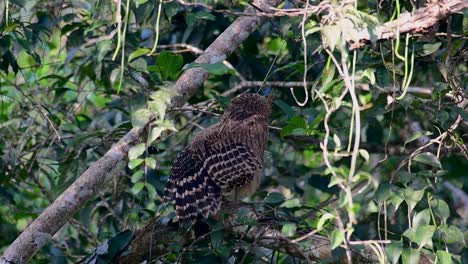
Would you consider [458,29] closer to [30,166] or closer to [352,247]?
[352,247]

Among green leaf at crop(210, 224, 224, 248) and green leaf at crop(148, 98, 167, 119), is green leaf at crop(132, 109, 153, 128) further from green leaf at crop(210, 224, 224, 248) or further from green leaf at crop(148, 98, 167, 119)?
green leaf at crop(210, 224, 224, 248)

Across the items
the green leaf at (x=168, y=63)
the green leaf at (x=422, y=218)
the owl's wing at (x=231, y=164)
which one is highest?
the green leaf at (x=168, y=63)

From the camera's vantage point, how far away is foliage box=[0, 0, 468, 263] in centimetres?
472

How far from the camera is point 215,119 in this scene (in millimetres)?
6676

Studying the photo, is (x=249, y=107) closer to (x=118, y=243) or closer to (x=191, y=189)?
(x=191, y=189)

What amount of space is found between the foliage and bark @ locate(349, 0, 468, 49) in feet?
0.59

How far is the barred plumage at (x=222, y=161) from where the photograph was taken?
5.61 meters

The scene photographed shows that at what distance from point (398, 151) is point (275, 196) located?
2.40m

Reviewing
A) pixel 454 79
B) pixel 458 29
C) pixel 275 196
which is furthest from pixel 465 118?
pixel 458 29

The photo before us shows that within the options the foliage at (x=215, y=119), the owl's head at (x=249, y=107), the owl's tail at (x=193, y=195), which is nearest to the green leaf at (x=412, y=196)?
the foliage at (x=215, y=119)

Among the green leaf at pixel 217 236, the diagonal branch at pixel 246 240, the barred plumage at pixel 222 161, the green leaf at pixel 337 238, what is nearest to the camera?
the green leaf at pixel 337 238

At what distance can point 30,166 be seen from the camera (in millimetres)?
6520

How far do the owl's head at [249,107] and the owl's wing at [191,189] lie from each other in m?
0.46

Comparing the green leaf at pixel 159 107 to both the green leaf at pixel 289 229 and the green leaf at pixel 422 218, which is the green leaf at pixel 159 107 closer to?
the green leaf at pixel 289 229
